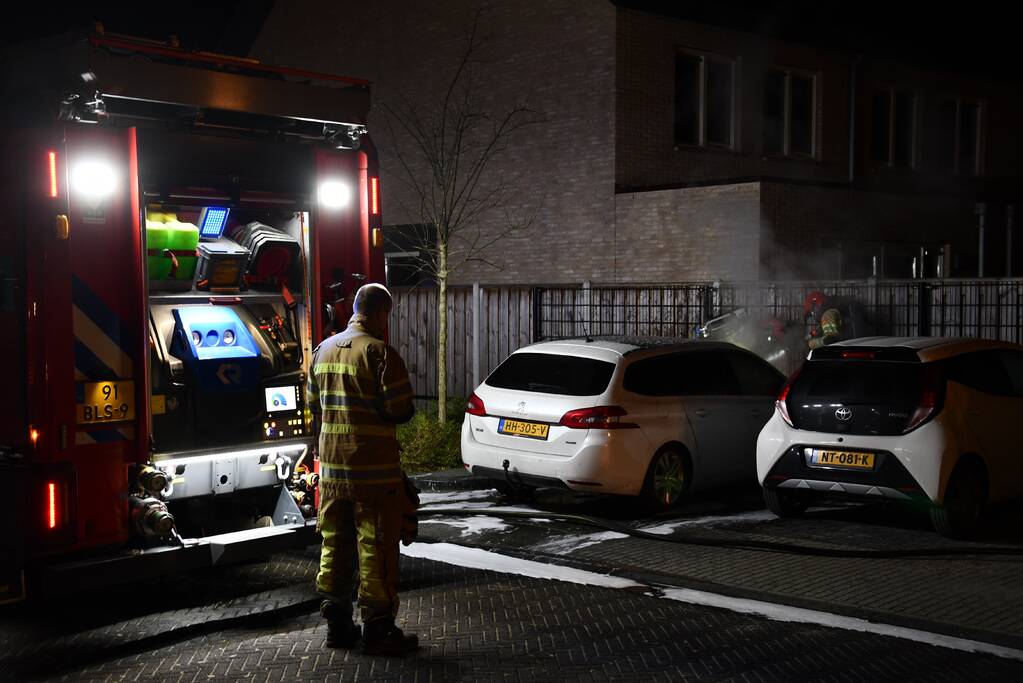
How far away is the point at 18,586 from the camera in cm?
652

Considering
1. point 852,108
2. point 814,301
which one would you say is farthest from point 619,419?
point 852,108

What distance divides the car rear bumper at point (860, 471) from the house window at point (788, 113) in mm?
13309

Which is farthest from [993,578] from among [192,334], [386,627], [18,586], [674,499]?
[18,586]

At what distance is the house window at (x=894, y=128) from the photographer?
24.4 metres

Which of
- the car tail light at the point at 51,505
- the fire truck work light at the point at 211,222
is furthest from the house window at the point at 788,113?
the car tail light at the point at 51,505

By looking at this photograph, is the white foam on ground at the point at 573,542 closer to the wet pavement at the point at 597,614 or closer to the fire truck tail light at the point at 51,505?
the wet pavement at the point at 597,614

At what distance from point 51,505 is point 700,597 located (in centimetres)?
408

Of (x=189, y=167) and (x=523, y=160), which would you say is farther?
(x=523, y=160)

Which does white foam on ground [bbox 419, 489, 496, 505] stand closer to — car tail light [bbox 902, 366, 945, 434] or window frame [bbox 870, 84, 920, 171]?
car tail light [bbox 902, 366, 945, 434]

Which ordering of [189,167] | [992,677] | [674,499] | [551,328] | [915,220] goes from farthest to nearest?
1. [915,220]
2. [551,328]
3. [674,499]
4. [189,167]
5. [992,677]

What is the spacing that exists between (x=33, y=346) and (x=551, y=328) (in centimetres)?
1060

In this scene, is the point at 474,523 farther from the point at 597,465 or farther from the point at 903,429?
the point at 903,429

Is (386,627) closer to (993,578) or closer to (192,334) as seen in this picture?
(192,334)

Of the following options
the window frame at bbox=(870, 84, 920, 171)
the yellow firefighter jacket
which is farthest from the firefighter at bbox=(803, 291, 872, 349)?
the window frame at bbox=(870, 84, 920, 171)
